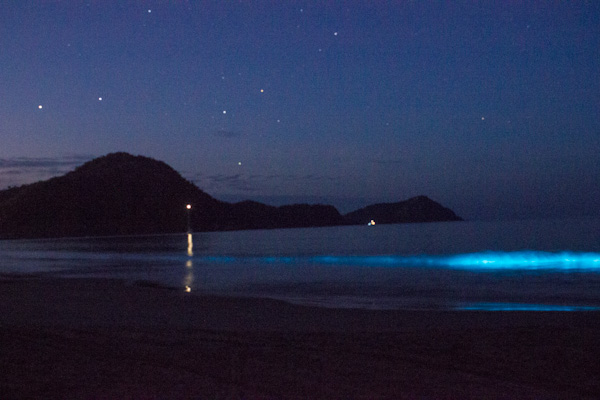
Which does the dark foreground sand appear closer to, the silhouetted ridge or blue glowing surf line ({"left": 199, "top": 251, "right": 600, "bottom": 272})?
blue glowing surf line ({"left": 199, "top": 251, "right": 600, "bottom": 272})

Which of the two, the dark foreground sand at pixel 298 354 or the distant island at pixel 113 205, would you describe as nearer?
the dark foreground sand at pixel 298 354

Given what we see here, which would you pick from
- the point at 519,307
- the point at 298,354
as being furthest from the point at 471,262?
the point at 298,354

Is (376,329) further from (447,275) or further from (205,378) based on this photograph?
(447,275)

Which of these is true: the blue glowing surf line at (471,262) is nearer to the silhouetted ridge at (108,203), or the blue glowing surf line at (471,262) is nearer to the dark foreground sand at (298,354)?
the dark foreground sand at (298,354)

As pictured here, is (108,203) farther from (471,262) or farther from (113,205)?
(471,262)

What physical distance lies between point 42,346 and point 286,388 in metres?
3.35

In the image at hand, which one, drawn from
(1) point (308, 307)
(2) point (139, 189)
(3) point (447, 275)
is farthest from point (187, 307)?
(2) point (139, 189)

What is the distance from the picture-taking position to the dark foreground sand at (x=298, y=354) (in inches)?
199

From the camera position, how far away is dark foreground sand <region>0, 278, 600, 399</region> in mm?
5066

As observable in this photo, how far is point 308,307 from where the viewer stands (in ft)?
37.5

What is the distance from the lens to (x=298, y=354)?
21.2ft

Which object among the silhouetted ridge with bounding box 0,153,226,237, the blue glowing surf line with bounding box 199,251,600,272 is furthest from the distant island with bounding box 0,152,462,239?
the blue glowing surf line with bounding box 199,251,600,272

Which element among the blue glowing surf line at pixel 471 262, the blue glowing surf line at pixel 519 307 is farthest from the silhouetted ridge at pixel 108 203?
the blue glowing surf line at pixel 519 307

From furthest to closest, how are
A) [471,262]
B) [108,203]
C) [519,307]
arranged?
[108,203] → [471,262] → [519,307]
